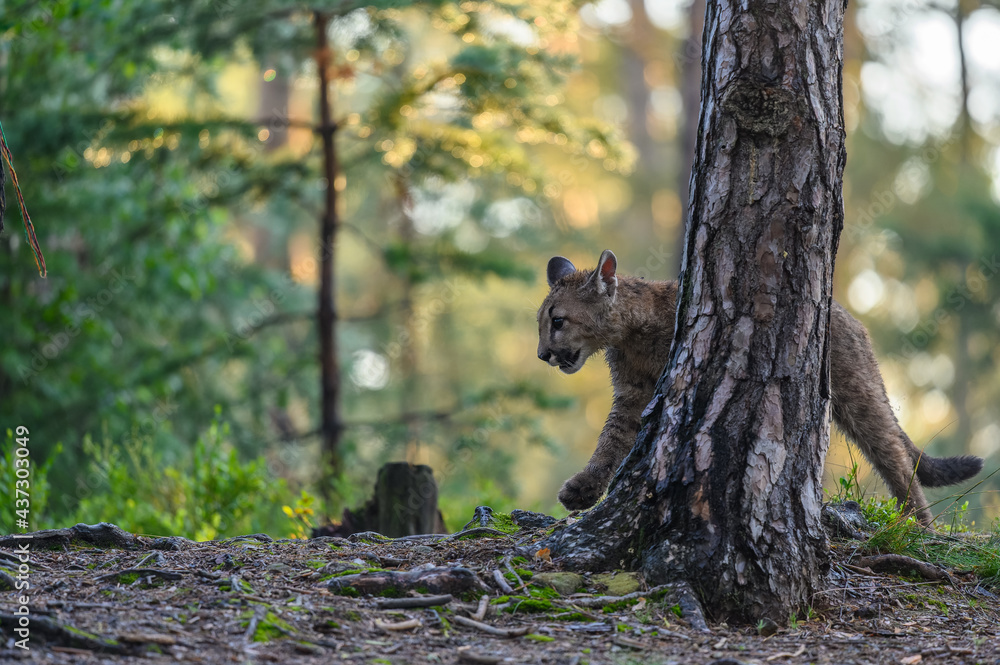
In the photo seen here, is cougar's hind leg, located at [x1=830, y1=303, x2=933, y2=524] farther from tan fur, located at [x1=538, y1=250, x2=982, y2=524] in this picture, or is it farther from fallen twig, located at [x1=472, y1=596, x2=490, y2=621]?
fallen twig, located at [x1=472, y1=596, x2=490, y2=621]

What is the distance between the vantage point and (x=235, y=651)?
11.0 ft

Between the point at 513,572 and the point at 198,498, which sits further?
the point at 198,498

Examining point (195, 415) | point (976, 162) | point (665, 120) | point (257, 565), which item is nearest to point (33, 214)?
point (195, 415)

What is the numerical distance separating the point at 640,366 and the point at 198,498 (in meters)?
4.54

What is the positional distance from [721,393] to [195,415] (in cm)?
1081

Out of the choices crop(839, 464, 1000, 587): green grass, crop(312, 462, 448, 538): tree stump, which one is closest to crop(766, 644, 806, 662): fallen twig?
crop(839, 464, 1000, 587): green grass

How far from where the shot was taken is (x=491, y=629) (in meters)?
3.82

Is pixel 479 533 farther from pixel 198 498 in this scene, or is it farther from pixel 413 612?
pixel 198 498

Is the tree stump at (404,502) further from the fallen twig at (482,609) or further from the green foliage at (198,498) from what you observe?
the fallen twig at (482,609)

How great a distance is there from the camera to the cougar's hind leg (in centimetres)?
614

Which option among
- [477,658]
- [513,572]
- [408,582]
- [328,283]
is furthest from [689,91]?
[477,658]

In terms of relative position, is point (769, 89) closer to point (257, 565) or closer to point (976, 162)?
point (257, 565)

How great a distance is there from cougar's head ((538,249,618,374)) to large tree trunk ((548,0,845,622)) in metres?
2.04

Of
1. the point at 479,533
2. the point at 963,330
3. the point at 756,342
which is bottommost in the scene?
the point at 479,533
